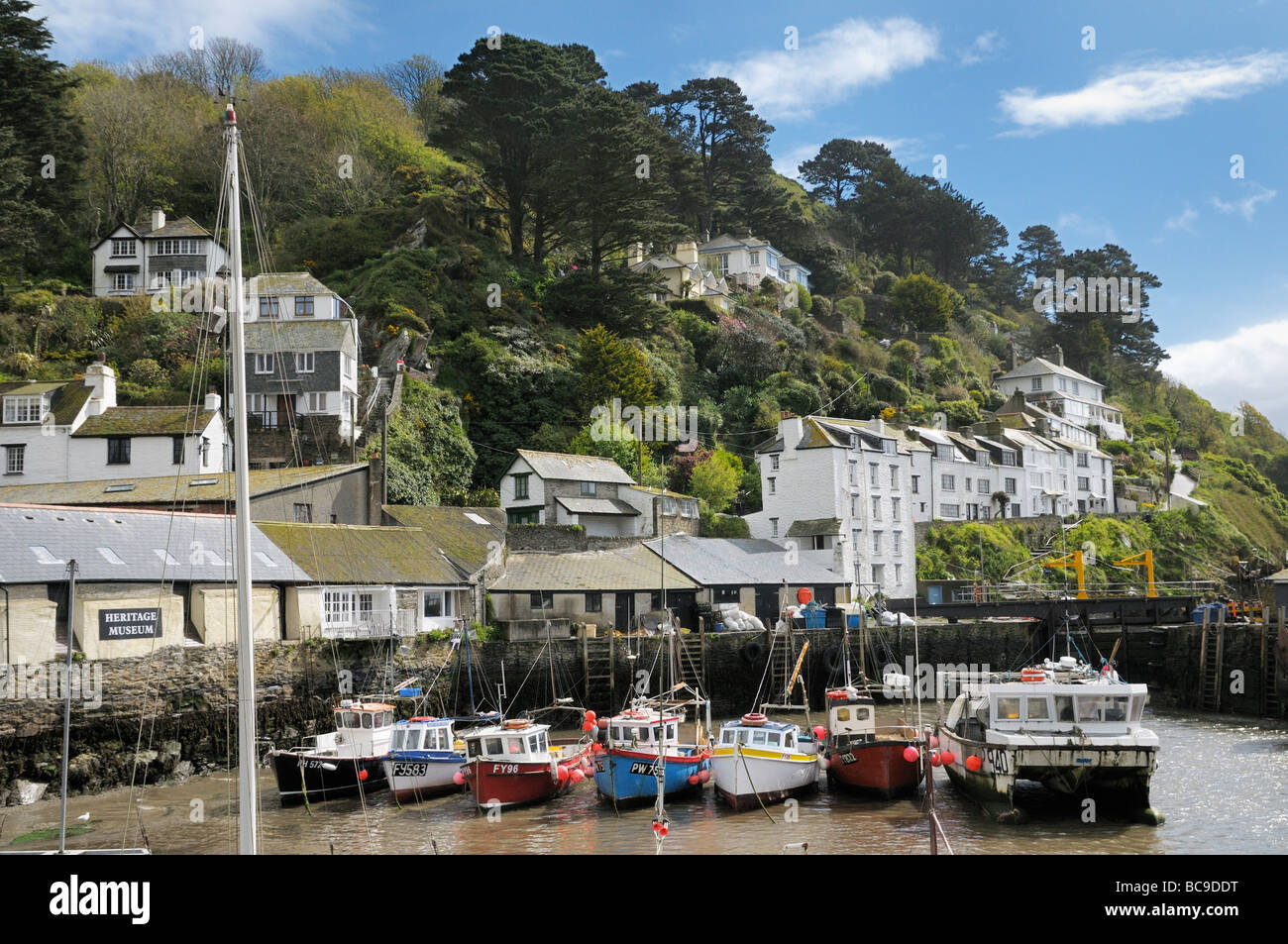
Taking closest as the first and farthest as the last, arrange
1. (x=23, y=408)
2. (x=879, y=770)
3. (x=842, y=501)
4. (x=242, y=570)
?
(x=242, y=570) → (x=879, y=770) → (x=23, y=408) → (x=842, y=501)

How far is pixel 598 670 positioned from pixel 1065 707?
19294mm

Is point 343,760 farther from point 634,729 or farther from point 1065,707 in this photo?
point 1065,707

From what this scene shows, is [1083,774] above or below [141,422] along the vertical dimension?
below

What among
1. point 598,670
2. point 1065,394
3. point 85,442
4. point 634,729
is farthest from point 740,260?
point 634,729

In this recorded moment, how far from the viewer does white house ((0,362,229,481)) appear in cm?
4847

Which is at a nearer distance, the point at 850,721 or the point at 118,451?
the point at 850,721

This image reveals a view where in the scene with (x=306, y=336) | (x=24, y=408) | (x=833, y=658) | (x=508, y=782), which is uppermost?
(x=306, y=336)

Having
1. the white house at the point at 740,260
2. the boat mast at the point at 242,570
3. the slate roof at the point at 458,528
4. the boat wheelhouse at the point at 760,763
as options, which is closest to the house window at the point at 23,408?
the slate roof at the point at 458,528

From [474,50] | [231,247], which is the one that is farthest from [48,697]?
[474,50]

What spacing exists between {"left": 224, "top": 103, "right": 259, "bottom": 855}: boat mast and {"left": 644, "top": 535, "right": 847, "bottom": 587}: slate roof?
33.7 metres

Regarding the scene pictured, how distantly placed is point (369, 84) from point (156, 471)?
230 ft

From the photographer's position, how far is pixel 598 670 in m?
41.6
